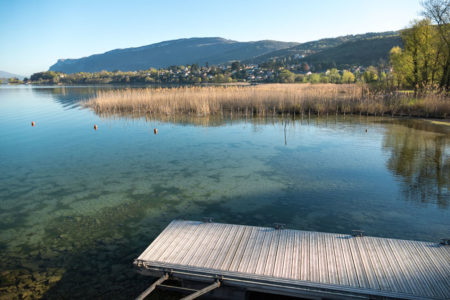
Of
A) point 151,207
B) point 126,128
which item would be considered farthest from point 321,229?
point 126,128

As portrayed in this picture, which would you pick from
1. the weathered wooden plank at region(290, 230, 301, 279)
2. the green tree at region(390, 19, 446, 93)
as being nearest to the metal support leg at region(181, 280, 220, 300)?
the weathered wooden plank at region(290, 230, 301, 279)

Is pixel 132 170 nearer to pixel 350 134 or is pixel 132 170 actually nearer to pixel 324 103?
pixel 350 134

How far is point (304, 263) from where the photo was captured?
11.3 ft

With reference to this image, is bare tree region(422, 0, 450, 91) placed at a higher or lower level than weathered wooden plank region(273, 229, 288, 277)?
higher

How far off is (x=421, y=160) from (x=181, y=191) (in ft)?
24.4

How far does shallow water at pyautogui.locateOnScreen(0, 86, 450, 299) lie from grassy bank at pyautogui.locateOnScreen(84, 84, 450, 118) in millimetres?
4361

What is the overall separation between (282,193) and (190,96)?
1531 cm

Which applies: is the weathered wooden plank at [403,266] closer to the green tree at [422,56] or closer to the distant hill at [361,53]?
the green tree at [422,56]

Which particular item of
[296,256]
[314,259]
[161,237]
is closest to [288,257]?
[296,256]

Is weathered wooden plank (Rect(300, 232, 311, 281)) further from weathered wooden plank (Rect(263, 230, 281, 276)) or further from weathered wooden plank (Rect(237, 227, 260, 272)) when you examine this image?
weathered wooden plank (Rect(237, 227, 260, 272))

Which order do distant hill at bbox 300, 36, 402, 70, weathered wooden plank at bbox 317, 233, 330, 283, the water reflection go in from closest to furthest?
1. weathered wooden plank at bbox 317, 233, 330, 283
2. the water reflection
3. distant hill at bbox 300, 36, 402, 70

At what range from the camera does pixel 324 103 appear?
18.8 meters

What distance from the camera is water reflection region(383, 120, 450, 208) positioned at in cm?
660

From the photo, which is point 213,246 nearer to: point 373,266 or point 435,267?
point 373,266
